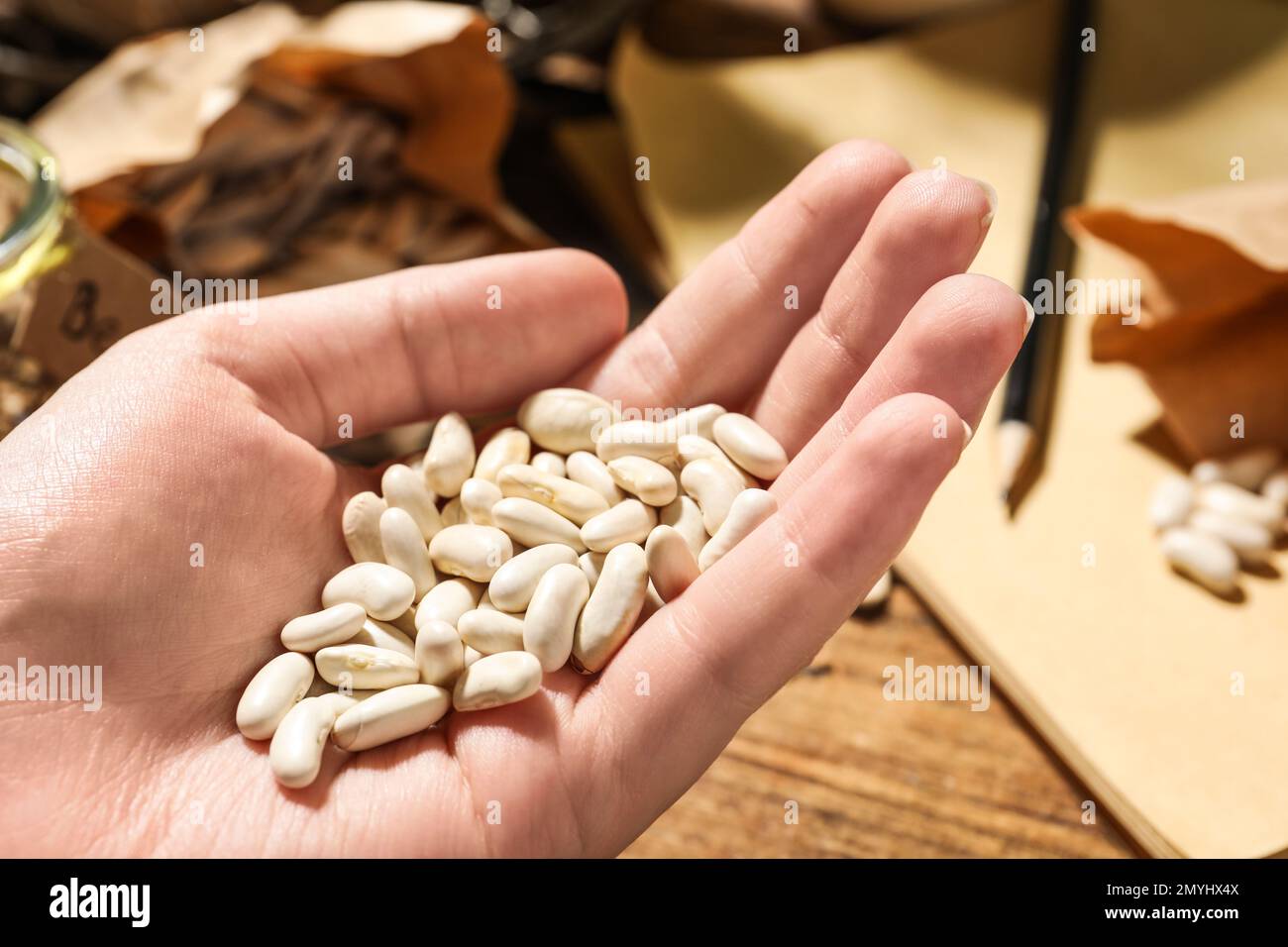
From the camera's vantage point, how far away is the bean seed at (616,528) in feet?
2.31

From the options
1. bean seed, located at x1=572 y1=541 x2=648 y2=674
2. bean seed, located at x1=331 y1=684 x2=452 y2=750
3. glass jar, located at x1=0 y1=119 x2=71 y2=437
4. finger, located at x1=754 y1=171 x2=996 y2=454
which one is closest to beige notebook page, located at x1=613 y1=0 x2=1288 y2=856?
finger, located at x1=754 y1=171 x2=996 y2=454

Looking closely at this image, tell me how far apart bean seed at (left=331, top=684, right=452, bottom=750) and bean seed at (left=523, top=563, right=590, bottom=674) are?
0.06 metres

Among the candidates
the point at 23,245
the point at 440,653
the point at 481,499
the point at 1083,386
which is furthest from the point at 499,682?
the point at 1083,386

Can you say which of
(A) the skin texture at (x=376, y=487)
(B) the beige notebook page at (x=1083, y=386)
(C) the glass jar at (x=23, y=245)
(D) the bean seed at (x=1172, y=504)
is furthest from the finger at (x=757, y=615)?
(C) the glass jar at (x=23, y=245)

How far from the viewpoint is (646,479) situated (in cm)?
72

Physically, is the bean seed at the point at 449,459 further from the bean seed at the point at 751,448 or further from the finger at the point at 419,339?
the bean seed at the point at 751,448

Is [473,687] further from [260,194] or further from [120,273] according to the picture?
[260,194]

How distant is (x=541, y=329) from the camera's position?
2.64ft

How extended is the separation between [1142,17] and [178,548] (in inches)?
52.2

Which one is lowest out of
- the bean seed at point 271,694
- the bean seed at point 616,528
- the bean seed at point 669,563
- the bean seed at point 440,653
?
the bean seed at point 271,694

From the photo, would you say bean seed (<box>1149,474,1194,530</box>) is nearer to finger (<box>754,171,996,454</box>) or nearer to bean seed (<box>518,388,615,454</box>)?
finger (<box>754,171,996,454</box>)

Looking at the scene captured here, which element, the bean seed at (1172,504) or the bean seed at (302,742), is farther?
the bean seed at (1172,504)

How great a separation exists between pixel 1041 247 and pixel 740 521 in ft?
1.95

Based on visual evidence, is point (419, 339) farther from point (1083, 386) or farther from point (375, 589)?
point (1083, 386)
